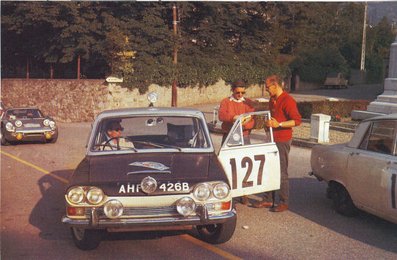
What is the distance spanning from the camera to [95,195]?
17.5 ft

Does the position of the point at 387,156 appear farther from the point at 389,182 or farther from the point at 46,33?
the point at 46,33

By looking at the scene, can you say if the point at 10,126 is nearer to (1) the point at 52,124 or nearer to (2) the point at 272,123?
(1) the point at 52,124

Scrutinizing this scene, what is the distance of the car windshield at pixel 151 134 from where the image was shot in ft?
21.1

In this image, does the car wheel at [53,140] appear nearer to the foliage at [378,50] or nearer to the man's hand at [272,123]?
the man's hand at [272,123]

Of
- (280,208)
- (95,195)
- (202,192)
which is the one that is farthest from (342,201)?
(95,195)

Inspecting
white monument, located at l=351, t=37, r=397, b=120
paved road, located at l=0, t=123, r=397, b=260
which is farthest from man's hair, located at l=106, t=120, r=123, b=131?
white monument, located at l=351, t=37, r=397, b=120

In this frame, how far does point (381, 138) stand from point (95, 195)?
357 centimetres

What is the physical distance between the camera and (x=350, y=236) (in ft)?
20.6

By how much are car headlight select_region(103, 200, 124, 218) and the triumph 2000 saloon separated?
1246 centimetres

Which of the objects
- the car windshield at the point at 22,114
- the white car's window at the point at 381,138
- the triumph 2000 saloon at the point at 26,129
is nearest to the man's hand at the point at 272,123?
the white car's window at the point at 381,138

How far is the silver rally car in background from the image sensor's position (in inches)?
209

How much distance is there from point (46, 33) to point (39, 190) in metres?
27.5

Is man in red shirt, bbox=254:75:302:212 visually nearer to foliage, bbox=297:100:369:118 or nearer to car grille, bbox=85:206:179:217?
car grille, bbox=85:206:179:217

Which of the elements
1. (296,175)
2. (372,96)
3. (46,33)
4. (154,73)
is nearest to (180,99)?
(154,73)
